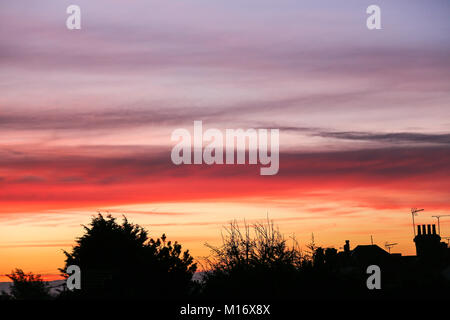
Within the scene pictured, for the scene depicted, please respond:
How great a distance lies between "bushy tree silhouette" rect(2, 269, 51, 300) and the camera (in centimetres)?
10320

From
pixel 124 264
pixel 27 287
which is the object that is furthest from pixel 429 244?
pixel 27 287

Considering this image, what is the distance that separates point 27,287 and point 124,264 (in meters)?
48.5

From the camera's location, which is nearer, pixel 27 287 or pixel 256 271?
pixel 256 271

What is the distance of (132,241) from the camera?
68.9m

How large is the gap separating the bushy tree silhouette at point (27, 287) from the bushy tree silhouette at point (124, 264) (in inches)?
1477

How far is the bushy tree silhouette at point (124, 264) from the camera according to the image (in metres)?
61.8

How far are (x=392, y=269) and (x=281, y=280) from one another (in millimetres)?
44256

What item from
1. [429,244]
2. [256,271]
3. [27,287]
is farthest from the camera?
[27,287]

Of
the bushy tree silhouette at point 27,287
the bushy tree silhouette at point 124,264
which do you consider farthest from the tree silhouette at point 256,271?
the bushy tree silhouette at point 27,287

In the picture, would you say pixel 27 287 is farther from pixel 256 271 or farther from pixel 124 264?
pixel 256 271

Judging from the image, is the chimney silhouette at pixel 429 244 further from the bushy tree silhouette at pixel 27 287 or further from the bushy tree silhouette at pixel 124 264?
the bushy tree silhouette at pixel 27 287

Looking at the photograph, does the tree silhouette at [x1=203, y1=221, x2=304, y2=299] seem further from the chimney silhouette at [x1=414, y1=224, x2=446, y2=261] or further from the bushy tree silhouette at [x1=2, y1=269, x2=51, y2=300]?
the bushy tree silhouette at [x1=2, y1=269, x2=51, y2=300]

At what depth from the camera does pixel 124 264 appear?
2525 inches
